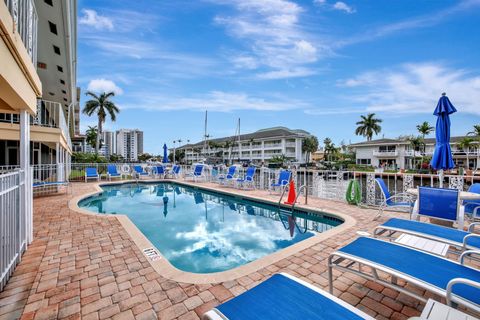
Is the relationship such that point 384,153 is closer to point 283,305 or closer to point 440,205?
point 440,205

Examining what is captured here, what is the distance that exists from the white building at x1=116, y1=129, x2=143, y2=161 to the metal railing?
4314 inches

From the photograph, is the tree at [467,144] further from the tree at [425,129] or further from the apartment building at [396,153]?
the tree at [425,129]

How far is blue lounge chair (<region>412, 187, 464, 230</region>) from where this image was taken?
409cm

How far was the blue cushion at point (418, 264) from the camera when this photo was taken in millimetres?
1775

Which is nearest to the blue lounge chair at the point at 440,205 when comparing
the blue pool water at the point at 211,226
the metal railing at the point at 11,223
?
the blue pool water at the point at 211,226

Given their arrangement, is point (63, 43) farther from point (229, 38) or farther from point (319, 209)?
point (319, 209)

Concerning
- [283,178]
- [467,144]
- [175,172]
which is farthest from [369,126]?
[283,178]

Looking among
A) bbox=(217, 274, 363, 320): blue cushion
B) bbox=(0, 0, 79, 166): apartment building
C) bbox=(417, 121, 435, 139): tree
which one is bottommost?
bbox=(217, 274, 363, 320): blue cushion

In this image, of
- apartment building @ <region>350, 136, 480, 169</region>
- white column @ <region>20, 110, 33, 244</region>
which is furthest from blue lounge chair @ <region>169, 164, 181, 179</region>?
apartment building @ <region>350, 136, 480, 169</region>

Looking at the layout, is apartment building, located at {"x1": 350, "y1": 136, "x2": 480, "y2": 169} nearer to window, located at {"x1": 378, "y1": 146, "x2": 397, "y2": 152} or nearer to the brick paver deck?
window, located at {"x1": 378, "y1": 146, "x2": 397, "y2": 152}

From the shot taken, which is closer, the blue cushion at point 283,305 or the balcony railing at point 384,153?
the blue cushion at point 283,305

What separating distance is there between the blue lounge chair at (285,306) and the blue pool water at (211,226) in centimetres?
242

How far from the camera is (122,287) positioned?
2.64 metres

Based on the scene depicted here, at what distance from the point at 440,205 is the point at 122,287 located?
206 inches
